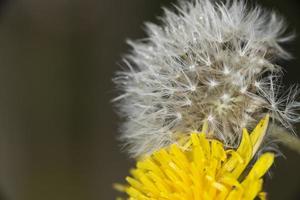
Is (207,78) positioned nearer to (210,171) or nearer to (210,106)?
(210,106)

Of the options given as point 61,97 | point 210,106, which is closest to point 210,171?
point 210,106

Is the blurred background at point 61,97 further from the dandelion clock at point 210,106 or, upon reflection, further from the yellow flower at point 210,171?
the yellow flower at point 210,171

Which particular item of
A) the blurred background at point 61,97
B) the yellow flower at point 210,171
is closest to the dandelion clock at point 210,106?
the yellow flower at point 210,171

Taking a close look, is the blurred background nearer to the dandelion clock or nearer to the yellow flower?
the dandelion clock

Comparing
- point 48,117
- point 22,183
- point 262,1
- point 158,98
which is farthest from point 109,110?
point 158,98

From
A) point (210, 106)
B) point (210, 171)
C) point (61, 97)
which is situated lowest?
point (210, 171)

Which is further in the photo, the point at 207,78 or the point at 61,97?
the point at 61,97

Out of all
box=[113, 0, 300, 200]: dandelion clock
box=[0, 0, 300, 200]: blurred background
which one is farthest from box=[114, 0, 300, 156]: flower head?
box=[0, 0, 300, 200]: blurred background

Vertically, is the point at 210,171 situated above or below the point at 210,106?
below
